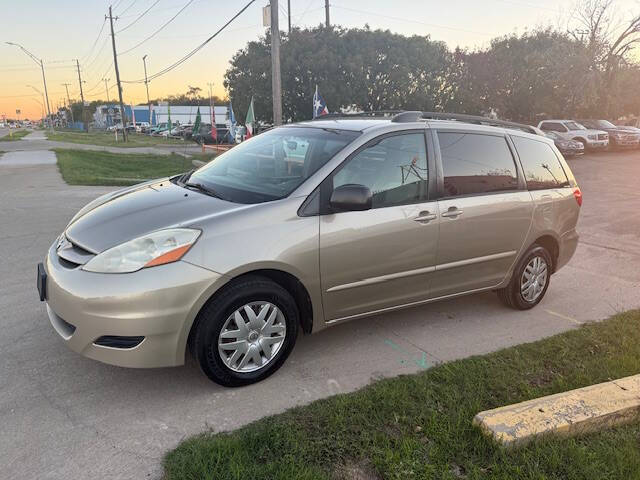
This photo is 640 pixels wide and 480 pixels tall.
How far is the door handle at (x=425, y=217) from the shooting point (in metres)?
3.78

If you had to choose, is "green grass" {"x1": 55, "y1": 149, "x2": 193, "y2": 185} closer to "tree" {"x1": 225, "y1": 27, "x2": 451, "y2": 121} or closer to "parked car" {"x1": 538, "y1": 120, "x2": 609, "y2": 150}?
"tree" {"x1": 225, "y1": 27, "x2": 451, "y2": 121}

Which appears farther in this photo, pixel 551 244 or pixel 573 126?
pixel 573 126

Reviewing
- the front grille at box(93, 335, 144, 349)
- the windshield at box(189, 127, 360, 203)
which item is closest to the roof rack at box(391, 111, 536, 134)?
the windshield at box(189, 127, 360, 203)

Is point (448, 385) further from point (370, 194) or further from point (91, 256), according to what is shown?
point (91, 256)

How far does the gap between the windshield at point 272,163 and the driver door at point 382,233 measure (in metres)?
0.24

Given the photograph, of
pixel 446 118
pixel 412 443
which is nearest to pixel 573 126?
pixel 446 118

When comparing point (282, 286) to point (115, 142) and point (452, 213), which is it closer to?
point (452, 213)

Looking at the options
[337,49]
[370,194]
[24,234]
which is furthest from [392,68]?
[370,194]

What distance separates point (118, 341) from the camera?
2.89m

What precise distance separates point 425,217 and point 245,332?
163 centimetres

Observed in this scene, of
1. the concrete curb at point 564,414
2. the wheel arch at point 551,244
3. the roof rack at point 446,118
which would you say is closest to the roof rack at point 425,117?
the roof rack at point 446,118

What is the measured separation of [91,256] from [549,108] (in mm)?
34013

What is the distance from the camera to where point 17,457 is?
2535 mm

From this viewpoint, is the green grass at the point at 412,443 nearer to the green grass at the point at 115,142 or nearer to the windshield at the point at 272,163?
the windshield at the point at 272,163
